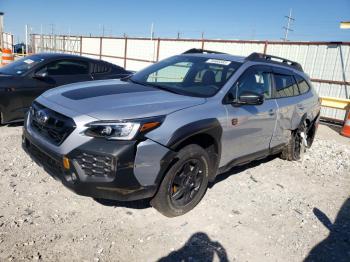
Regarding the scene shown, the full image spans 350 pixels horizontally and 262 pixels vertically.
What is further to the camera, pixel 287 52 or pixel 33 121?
pixel 287 52

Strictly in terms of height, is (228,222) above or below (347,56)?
below

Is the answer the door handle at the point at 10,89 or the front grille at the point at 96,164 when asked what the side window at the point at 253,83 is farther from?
the door handle at the point at 10,89

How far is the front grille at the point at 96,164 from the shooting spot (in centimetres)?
302

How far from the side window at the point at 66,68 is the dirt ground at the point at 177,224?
2.18m

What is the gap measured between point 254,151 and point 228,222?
1.29 metres

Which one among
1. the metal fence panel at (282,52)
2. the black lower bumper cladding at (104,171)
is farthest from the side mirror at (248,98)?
the metal fence panel at (282,52)

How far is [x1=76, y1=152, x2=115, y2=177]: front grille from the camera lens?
302cm

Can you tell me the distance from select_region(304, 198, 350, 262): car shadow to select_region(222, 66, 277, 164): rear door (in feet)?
3.88

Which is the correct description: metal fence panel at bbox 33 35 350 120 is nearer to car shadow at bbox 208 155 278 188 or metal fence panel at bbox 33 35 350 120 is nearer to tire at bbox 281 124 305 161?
tire at bbox 281 124 305 161

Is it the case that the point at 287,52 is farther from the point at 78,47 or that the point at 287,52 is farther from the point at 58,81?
the point at 78,47

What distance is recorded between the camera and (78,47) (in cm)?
2858

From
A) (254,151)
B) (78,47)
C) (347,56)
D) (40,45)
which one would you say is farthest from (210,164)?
(40,45)

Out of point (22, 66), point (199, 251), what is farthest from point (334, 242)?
point (22, 66)

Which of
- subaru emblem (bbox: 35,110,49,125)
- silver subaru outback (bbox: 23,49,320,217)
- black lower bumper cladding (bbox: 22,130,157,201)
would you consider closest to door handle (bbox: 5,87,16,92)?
silver subaru outback (bbox: 23,49,320,217)
